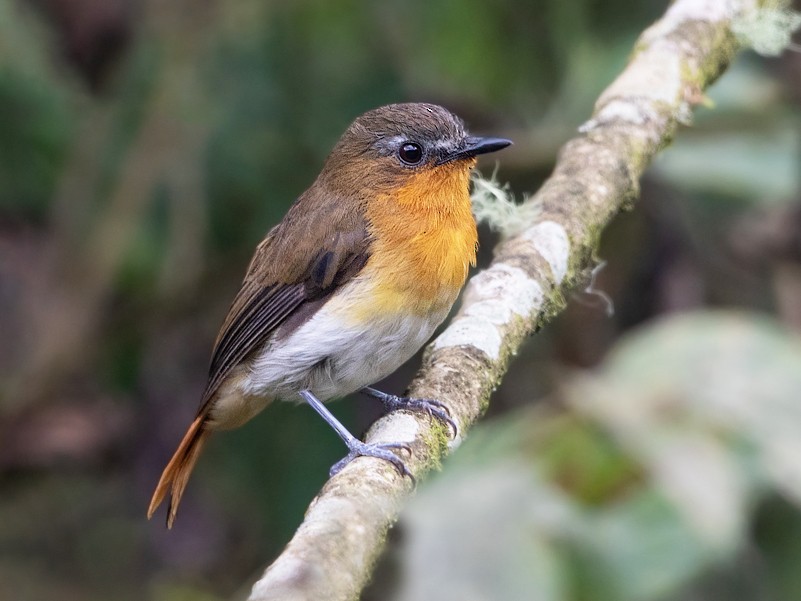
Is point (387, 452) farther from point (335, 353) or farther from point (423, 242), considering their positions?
point (423, 242)

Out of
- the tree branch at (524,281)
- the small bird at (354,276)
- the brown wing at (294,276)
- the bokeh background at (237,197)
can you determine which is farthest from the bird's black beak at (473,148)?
the bokeh background at (237,197)

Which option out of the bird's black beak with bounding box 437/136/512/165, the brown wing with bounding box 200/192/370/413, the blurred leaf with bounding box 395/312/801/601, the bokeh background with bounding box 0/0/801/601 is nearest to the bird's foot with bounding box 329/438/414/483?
the blurred leaf with bounding box 395/312/801/601

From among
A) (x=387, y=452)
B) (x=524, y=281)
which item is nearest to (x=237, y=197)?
(x=524, y=281)

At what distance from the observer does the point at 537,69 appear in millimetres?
5266

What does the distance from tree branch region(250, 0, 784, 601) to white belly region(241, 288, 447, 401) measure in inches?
6.5

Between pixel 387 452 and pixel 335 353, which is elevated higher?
pixel 335 353

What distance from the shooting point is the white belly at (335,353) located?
10.5ft

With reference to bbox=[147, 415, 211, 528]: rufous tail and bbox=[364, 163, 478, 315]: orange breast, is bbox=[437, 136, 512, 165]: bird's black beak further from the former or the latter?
bbox=[147, 415, 211, 528]: rufous tail

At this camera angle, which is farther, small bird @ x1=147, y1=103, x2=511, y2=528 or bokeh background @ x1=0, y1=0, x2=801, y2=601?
bokeh background @ x1=0, y1=0, x2=801, y2=601

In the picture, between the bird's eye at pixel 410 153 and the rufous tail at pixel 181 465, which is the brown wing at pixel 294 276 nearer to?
the rufous tail at pixel 181 465

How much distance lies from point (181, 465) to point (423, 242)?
3.85 ft

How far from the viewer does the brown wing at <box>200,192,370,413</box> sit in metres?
3.37

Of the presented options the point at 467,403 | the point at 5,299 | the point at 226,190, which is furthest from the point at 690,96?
the point at 5,299

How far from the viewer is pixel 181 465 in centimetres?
373
